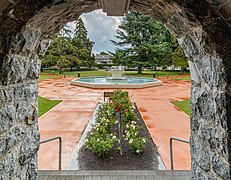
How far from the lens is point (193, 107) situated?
1.54 m

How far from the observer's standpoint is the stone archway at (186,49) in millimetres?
1028

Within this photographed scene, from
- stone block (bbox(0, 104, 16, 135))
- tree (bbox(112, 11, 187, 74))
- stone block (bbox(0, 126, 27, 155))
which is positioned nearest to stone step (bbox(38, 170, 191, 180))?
stone block (bbox(0, 126, 27, 155))

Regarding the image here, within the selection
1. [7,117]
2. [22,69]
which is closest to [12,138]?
[7,117]

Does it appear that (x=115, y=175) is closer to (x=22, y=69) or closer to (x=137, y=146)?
(x=137, y=146)

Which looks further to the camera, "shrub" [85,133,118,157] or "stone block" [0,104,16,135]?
"shrub" [85,133,118,157]

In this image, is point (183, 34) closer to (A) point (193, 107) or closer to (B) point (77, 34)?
(A) point (193, 107)

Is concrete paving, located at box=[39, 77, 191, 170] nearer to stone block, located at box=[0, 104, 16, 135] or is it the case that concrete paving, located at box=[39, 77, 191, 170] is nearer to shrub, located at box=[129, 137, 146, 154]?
shrub, located at box=[129, 137, 146, 154]

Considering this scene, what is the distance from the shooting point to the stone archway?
3.37ft

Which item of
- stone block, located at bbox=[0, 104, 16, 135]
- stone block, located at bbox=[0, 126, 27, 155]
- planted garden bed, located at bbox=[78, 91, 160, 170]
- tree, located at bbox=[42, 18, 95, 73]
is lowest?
planted garden bed, located at bbox=[78, 91, 160, 170]

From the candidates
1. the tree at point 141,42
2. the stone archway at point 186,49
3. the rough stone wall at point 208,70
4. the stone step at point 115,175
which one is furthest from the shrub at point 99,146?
the tree at point 141,42

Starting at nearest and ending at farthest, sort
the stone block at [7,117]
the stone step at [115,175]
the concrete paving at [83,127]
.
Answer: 1. the stone block at [7,117]
2. the stone step at [115,175]
3. the concrete paving at [83,127]

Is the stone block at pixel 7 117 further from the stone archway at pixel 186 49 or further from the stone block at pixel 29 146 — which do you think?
the stone block at pixel 29 146

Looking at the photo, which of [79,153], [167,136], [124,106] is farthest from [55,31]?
[167,136]

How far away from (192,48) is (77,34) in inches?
1235
